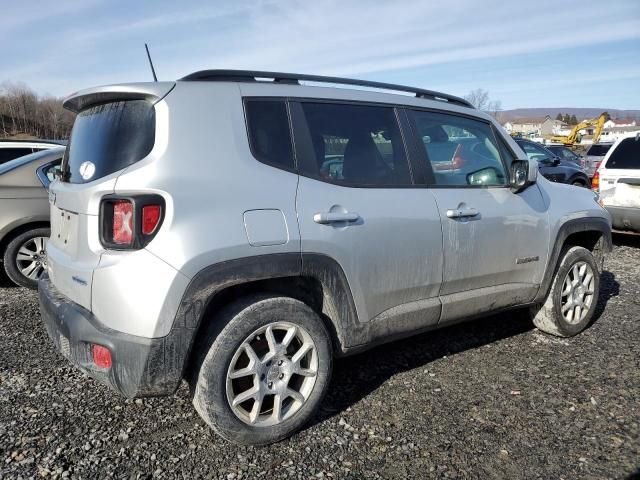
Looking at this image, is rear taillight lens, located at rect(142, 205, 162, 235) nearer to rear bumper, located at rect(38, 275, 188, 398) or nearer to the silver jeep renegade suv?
the silver jeep renegade suv

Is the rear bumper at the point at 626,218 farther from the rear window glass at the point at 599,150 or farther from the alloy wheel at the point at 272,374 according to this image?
the rear window glass at the point at 599,150

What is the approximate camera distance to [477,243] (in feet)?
11.4

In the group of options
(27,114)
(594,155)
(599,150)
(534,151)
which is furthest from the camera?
(27,114)

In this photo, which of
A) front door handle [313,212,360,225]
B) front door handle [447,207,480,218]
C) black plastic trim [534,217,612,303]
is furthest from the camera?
black plastic trim [534,217,612,303]

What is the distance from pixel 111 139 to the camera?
2654 millimetres

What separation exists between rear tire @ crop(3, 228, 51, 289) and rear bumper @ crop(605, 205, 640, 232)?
Result: 23.9 ft

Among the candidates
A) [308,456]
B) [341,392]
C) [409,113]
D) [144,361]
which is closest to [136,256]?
[144,361]

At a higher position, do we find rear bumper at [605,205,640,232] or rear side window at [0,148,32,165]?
rear side window at [0,148,32,165]

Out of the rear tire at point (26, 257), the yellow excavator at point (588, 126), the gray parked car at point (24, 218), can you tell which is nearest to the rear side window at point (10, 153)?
the gray parked car at point (24, 218)

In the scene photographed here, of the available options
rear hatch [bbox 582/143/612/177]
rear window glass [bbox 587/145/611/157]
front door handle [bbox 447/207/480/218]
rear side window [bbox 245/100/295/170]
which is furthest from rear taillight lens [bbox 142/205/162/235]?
rear window glass [bbox 587/145/611/157]

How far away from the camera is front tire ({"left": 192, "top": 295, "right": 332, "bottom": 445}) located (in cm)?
254

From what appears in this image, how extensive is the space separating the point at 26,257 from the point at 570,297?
208 inches

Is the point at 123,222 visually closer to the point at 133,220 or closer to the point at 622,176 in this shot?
the point at 133,220

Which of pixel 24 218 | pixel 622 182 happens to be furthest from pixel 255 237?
pixel 622 182
